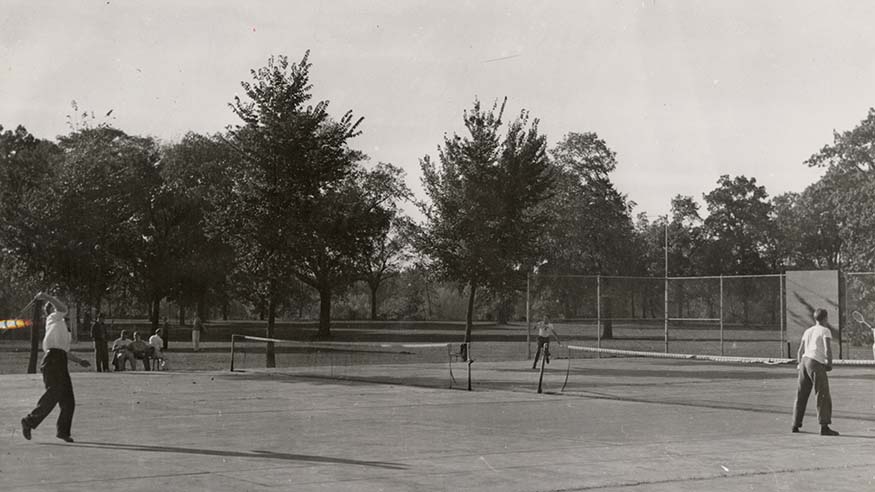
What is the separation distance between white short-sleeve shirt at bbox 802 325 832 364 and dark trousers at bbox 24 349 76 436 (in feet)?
32.4

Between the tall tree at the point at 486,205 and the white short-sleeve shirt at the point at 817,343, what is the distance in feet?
74.8

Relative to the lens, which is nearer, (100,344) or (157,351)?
(100,344)

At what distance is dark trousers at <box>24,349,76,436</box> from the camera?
41.8 ft

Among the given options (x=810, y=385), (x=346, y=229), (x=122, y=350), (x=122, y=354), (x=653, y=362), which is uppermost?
(x=346, y=229)

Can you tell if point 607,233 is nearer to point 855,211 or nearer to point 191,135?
point 855,211

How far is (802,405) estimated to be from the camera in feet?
47.0

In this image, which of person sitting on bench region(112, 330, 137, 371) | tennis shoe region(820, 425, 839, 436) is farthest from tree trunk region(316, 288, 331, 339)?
tennis shoe region(820, 425, 839, 436)

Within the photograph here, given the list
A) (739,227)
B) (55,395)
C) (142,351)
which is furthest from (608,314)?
(739,227)

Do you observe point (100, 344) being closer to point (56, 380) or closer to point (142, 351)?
point (142, 351)

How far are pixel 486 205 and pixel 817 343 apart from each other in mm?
23313

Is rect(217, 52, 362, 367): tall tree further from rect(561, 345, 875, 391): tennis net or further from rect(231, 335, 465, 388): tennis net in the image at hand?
rect(561, 345, 875, 391): tennis net

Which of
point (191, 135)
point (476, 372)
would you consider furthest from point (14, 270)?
point (476, 372)

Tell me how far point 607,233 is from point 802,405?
52.6 metres

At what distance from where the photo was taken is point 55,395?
12820 millimetres
